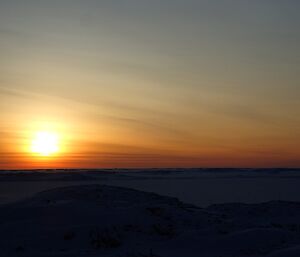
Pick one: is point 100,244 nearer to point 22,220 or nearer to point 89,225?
point 89,225

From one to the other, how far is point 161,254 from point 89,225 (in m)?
3.02

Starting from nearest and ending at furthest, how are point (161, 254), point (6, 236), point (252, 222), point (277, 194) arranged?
point (161, 254) < point (6, 236) < point (252, 222) < point (277, 194)

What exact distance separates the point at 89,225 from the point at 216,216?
17.0 feet

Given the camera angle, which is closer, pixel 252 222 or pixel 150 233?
pixel 150 233

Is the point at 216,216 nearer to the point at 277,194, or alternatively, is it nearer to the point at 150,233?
the point at 150,233

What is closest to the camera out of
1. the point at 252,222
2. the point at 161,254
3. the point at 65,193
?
the point at 161,254

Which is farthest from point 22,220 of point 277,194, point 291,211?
point 277,194

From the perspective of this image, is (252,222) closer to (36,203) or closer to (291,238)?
(291,238)

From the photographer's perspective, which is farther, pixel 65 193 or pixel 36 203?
pixel 65 193

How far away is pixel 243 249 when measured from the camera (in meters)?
12.7

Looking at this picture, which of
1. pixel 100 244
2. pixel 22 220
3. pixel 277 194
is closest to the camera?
pixel 100 244

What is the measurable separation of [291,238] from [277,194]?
1737cm

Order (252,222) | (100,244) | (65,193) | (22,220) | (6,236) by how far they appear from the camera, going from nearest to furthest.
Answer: (100,244) → (6,236) → (22,220) → (252,222) → (65,193)

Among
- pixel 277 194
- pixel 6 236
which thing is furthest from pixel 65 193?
pixel 277 194
